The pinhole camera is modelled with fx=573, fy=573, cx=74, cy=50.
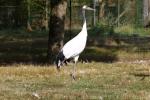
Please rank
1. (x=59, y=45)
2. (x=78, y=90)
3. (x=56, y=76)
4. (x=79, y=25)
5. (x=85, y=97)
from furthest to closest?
(x=79, y=25) → (x=59, y=45) → (x=56, y=76) → (x=78, y=90) → (x=85, y=97)

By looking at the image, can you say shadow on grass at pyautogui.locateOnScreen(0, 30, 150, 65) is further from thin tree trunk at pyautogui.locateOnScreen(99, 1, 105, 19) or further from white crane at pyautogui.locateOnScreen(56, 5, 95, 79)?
white crane at pyautogui.locateOnScreen(56, 5, 95, 79)

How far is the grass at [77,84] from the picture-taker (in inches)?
408

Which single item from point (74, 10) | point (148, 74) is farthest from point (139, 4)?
point (148, 74)

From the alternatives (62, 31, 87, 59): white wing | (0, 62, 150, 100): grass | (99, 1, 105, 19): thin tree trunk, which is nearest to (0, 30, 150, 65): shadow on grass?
(99, 1, 105, 19): thin tree trunk

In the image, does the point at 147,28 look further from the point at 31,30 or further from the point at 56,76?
the point at 56,76

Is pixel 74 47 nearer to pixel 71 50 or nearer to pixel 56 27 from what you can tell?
pixel 71 50

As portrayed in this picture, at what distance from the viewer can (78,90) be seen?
11094mm

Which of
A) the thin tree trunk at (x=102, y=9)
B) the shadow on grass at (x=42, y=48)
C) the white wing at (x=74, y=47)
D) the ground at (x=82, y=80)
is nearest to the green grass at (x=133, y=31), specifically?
the shadow on grass at (x=42, y=48)

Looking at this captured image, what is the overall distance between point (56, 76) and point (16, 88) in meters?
2.25

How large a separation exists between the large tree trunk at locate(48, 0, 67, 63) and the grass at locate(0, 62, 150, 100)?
336 cm

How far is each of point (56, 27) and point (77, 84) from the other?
745cm

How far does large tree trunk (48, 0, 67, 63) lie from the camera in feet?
63.5

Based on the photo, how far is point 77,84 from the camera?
476 inches

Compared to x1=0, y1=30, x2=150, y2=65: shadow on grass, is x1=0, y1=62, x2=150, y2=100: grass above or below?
above
